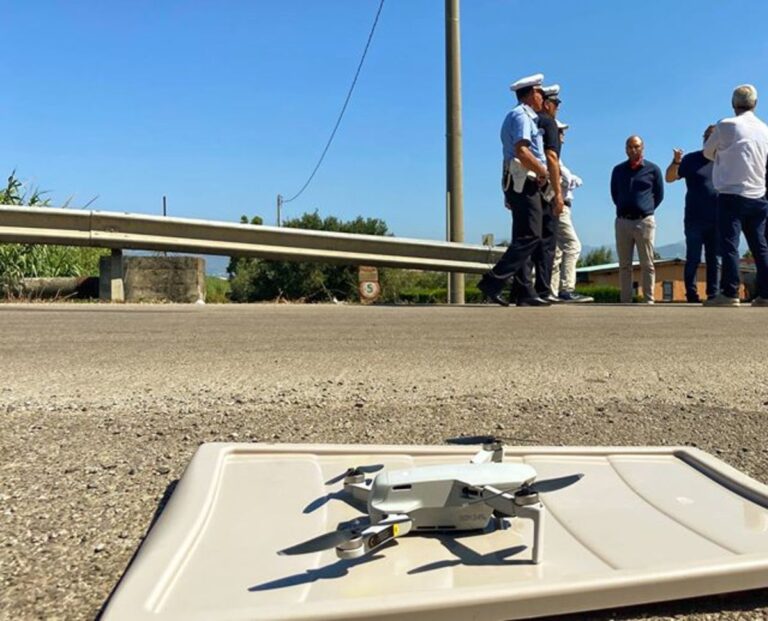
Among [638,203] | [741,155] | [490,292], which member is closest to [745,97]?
[741,155]

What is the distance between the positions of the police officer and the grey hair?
1.95 metres

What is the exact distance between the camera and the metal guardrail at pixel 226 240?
6.96m

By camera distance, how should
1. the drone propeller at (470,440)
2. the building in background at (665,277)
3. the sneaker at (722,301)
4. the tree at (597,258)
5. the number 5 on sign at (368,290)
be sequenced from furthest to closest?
the tree at (597,258), the building in background at (665,277), the number 5 on sign at (368,290), the sneaker at (722,301), the drone propeller at (470,440)

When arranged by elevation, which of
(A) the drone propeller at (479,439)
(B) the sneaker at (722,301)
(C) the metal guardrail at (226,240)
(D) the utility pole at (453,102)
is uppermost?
(D) the utility pole at (453,102)

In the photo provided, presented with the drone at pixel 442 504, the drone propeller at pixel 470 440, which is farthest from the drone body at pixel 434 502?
the drone propeller at pixel 470 440

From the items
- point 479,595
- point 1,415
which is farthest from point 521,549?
point 1,415

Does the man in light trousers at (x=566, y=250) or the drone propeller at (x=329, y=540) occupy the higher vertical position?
the man in light trousers at (x=566, y=250)

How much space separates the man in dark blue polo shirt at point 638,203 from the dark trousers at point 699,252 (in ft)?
1.62

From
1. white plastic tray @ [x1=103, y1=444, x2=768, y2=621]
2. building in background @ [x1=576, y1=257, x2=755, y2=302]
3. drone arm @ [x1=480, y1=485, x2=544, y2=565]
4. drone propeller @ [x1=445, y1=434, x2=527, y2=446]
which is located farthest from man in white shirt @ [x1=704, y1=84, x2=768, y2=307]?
building in background @ [x1=576, y1=257, x2=755, y2=302]

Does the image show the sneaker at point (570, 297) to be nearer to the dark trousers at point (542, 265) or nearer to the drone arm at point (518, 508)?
the dark trousers at point (542, 265)

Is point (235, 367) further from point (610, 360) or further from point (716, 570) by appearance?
point (716, 570)

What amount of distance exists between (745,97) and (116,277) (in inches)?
258

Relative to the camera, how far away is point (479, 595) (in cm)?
86

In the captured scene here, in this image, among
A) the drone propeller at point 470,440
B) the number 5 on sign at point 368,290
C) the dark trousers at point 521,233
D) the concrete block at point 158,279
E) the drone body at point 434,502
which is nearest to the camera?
the drone body at point 434,502
